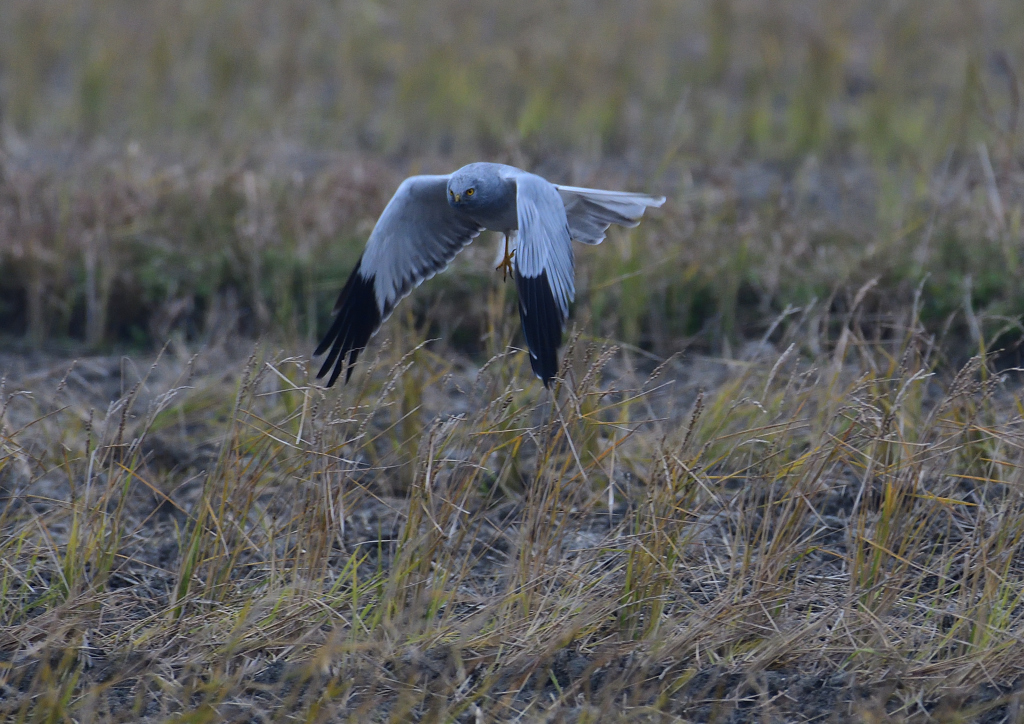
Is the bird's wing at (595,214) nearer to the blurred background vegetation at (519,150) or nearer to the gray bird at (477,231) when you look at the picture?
the gray bird at (477,231)

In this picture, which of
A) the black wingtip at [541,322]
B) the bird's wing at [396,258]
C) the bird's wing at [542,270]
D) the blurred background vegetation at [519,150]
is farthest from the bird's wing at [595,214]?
the black wingtip at [541,322]

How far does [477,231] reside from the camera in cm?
361

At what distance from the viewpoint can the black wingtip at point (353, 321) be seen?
126 inches

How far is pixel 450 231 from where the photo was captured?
11.6ft

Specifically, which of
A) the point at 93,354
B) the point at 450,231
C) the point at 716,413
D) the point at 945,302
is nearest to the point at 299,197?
the point at 93,354

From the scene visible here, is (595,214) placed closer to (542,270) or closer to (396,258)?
(396,258)

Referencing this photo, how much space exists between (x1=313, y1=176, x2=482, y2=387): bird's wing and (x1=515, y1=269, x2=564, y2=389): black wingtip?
0.62m

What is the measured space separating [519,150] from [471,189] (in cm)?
158

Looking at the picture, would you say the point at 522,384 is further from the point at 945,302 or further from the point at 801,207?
the point at 801,207

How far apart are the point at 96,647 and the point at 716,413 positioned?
73.8 inches

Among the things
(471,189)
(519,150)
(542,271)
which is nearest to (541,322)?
(542,271)

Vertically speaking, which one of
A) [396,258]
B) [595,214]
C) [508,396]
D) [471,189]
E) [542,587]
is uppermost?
[471,189]

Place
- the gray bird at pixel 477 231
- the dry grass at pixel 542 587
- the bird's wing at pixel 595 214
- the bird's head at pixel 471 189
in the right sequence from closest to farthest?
the dry grass at pixel 542 587 < the gray bird at pixel 477 231 < the bird's head at pixel 471 189 < the bird's wing at pixel 595 214

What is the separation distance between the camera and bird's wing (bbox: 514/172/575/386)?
8.61ft
